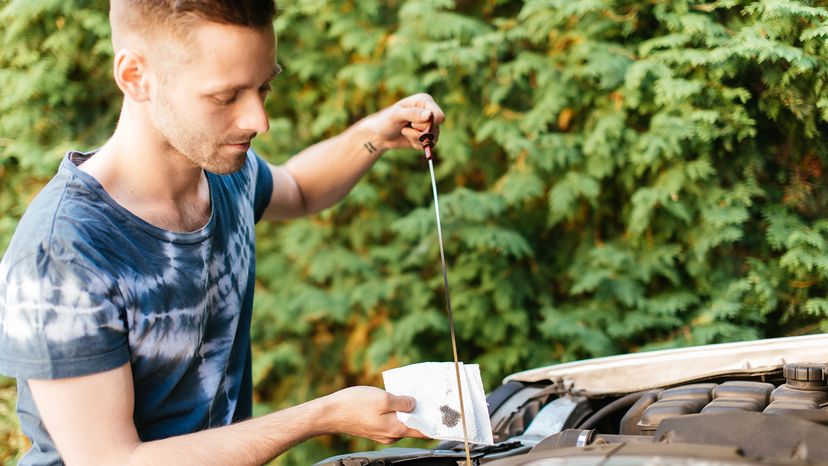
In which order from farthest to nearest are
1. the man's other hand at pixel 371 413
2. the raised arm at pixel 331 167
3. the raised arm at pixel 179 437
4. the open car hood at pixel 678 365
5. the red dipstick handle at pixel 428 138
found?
the raised arm at pixel 331 167
the red dipstick handle at pixel 428 138
the open car hood at pixel 678 365
the man's other hand at pixel 371 413
the raised arm at pixel 179 437

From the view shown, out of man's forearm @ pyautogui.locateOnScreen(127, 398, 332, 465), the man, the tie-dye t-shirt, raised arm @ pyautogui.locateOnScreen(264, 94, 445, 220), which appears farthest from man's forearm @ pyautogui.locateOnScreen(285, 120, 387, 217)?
man's forearm @ pyautogui.locateOnScreen(127, 398, 332, 465)

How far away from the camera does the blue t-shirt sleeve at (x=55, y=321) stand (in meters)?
1.83

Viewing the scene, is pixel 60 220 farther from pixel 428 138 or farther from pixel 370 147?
pixel 370 147

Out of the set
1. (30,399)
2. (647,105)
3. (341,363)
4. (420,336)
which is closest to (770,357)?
(647,105)

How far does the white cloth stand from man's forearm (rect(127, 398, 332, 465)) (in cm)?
20

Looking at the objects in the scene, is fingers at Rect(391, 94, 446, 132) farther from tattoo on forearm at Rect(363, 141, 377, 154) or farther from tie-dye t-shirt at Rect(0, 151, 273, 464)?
tie-dye t-shirt at Rect(0, 151, 273, 464)

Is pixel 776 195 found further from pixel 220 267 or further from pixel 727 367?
pixel 220 267

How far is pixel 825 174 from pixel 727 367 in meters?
0.86

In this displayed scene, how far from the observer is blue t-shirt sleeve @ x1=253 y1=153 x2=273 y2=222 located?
9.05 feet

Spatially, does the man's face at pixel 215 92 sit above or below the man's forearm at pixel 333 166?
above

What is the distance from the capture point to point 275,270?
447 centimetres

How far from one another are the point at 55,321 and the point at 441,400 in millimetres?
905

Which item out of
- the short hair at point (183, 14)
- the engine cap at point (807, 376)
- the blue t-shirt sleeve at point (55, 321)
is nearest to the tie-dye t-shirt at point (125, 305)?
the blue t-shirt sleeve at point (55, 321)

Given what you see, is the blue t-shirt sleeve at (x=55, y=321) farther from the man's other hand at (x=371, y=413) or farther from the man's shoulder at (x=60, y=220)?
the man's other hand at (x=371, y=413)
